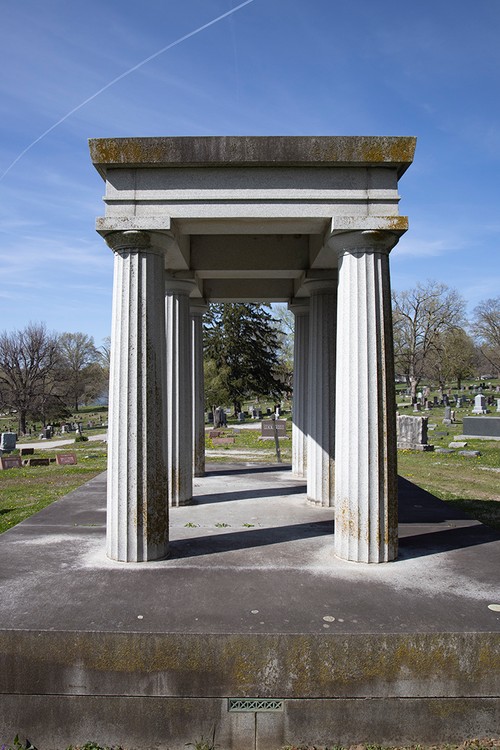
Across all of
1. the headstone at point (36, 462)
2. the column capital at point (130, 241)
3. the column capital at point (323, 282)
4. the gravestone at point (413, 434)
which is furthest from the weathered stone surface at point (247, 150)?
the gravestone at point (413, 434)

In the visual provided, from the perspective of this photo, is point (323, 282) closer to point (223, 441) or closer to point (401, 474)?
point (401, 474)

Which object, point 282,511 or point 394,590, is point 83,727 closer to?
point 394,590

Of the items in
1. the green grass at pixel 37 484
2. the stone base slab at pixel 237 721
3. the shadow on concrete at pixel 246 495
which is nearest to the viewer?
the stone base slab at pixel 237 721

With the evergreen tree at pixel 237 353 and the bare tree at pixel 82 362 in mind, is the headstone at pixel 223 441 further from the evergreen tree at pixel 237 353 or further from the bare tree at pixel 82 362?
the bare tree at pixel 82 362

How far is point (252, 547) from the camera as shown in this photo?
25.1ft

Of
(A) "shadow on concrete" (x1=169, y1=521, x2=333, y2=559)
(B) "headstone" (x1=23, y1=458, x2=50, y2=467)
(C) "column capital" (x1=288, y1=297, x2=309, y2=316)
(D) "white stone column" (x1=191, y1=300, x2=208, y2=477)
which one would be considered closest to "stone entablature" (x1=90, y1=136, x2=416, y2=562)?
(A) "shadow on concrete" (x1=169, y1=521, x2=333, y2=559)

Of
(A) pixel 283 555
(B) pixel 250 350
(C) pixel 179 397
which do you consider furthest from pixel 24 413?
(A) pixel 283 555

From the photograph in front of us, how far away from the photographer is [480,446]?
25453 mm

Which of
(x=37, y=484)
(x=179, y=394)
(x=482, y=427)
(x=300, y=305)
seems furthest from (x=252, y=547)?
(x=482, y=427)

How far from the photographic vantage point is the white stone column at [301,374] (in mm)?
13008

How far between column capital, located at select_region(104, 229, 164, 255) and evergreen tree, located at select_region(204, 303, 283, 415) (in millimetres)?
35115

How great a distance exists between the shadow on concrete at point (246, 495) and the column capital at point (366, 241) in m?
5.90

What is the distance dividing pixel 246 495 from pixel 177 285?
458 cm

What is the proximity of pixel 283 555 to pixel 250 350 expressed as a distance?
3626 centimetres
